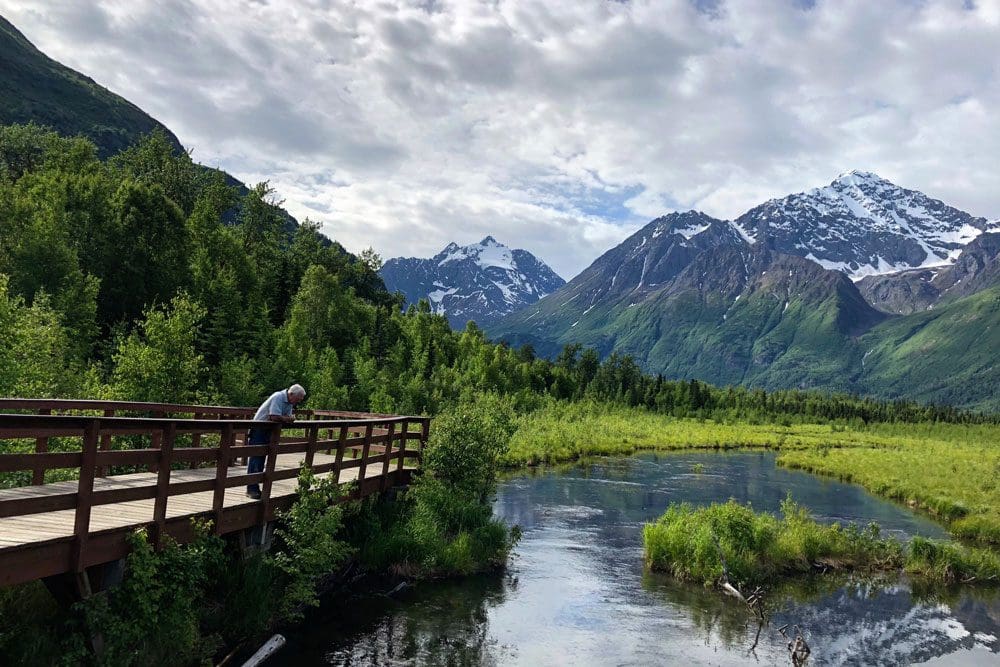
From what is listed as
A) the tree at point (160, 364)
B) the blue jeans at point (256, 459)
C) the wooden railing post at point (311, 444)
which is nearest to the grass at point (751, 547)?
the wooden railing post at point (311, 444)

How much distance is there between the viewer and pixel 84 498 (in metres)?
10.2

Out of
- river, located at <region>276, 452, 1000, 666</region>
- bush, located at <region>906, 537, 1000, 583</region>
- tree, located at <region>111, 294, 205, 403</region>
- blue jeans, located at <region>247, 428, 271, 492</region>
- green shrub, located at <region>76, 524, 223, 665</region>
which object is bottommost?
river, located at <region>276, 452, 1000, 666</region>

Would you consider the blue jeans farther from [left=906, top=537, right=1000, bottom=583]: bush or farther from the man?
[left=906, top=537, right=1000, bottom=583]: bush

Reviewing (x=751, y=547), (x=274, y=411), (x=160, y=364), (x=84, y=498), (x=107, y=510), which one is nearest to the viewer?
(x=84, y=498)

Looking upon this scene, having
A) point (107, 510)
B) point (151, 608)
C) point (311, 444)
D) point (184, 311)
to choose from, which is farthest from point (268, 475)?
point (184, 311)

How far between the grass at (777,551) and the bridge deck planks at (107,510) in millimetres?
14256

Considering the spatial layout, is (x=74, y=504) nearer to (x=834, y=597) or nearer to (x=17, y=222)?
(x=834, y=597)

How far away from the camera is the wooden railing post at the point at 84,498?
1018cm

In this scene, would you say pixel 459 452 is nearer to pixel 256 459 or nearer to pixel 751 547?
pixel 256 459

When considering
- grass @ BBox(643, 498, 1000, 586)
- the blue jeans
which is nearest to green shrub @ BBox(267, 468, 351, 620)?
the blue jeans

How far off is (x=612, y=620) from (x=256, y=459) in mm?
10848

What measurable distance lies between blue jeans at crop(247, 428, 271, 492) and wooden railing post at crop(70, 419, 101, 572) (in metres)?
5.89

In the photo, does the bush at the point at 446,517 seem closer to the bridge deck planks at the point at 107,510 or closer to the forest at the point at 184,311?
the bridge deck planks at the point at 107,510

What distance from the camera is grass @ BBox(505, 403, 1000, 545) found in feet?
139
